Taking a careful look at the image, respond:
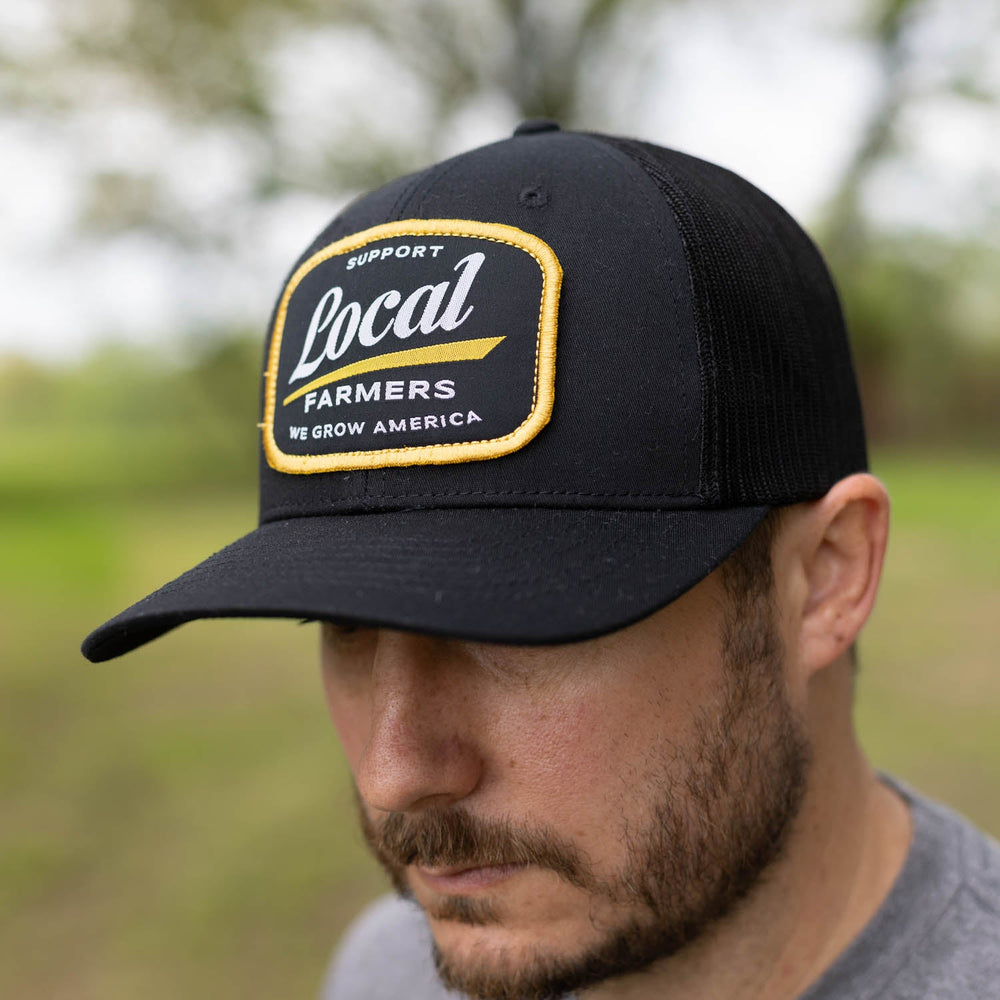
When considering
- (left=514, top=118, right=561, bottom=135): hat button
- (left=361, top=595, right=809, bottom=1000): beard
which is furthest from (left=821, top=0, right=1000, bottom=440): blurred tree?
(left=361, top=595, right=809, bottom=1000): beard

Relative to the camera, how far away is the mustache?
82 centimetres

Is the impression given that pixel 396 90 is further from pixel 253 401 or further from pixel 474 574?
pixel 474 574

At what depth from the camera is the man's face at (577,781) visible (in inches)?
31.9

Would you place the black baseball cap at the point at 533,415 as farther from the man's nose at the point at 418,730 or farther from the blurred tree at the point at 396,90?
the blurred tree at the point at 396,90

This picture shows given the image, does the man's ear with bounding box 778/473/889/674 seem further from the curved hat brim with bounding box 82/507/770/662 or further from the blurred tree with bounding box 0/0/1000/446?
the blurred tree with bounding box 0/0/1000/446

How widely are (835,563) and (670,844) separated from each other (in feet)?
1.17

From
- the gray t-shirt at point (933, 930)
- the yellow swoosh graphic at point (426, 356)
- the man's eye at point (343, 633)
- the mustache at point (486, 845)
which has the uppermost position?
the yellow swoosh graphic at point (426, 356)

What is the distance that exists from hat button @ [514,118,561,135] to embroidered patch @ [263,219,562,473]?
0.33 meters

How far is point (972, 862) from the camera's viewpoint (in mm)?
966

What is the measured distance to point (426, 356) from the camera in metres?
0.84

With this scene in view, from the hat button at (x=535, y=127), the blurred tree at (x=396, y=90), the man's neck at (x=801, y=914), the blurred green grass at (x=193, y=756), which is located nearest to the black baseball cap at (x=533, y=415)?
the hat button at (x=535, y=127)

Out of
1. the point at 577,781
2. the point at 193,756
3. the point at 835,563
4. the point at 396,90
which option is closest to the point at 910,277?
the point at 396,90

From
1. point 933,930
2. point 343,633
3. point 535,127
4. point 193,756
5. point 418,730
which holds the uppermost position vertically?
point 535,127

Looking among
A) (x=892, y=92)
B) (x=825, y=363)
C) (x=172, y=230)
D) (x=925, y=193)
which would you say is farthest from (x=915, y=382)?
(x=825, y=363)
